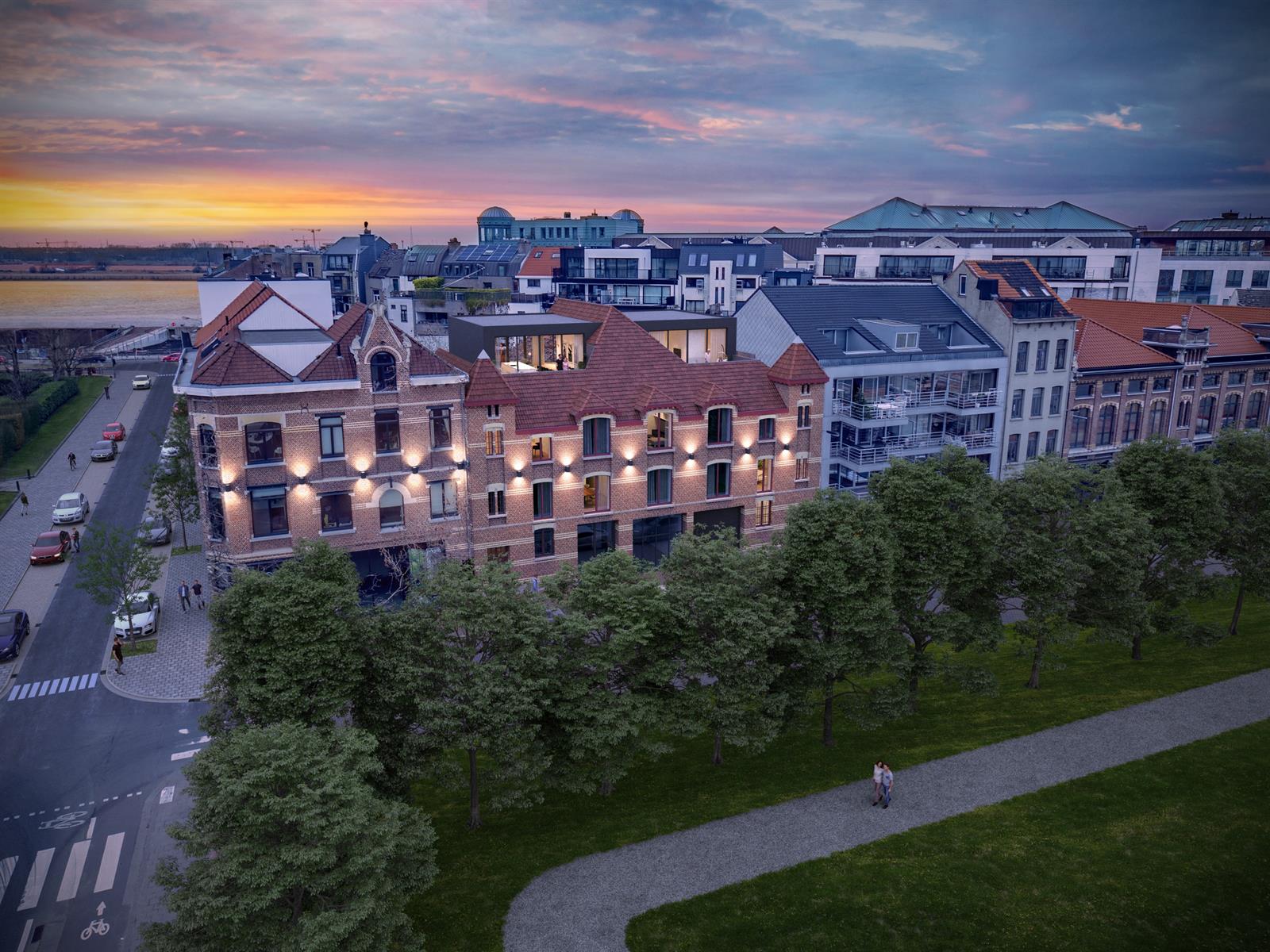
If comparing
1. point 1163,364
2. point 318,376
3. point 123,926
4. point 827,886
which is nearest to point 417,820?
point 123,926

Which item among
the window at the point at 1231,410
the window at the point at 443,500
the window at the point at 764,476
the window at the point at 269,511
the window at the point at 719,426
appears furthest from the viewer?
the window at the point at 1231,410

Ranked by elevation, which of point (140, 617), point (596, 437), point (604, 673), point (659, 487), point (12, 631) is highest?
point (596, 437)

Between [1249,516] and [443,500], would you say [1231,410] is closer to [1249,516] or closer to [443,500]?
[1249,516]

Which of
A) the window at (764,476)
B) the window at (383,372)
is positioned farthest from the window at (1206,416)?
the window at (383,372)

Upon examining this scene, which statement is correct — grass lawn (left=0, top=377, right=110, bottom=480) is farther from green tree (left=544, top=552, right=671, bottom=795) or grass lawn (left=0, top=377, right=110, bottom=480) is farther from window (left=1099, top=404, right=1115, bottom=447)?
window (left=1099, top=404, right=1115, bottom=447)

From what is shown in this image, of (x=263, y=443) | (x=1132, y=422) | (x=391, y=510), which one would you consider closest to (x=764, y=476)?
(x=391, y=510)

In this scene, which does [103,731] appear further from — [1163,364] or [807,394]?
[1163,364]

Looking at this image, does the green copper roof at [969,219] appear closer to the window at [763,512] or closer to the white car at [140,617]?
the window at [763,512]
